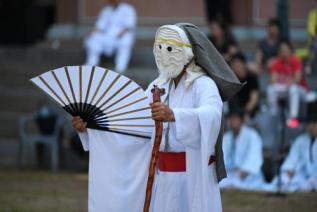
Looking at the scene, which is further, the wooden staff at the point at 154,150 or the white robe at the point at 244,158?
the white robe at the point at 244,158

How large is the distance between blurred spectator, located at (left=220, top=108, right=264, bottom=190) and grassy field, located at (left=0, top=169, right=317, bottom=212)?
70 centimetres

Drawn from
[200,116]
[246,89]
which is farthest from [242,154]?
[200,116]

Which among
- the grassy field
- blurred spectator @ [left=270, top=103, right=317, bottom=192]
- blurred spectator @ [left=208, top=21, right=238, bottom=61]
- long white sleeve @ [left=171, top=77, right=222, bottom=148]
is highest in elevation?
blurred spectator @ [left=208, top=21, right=238, bottom=61]

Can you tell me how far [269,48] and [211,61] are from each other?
900cm

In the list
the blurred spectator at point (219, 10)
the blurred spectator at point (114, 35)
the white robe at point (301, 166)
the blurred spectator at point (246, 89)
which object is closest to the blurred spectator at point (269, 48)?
the blurred spectator at point (246, 89)

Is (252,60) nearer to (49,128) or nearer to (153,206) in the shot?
(49,128)

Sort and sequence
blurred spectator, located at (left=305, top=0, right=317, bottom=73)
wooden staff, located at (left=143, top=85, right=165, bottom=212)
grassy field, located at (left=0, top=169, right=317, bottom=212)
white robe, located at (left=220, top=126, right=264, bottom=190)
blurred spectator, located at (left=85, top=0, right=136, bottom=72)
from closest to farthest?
wooden staff, located at (left=143, top=85, right=165, bottom=212)
grassy field, located at (left=0, top=169, right=317, bottom=212)
white robe, located at (left=220, top=126, right=264, bottom=190)
blurred spectator, located at (left=305, top=0, right=317, bottom=73)
blurred spectator, located at (left=85, top=0, right=136, bottom=72)

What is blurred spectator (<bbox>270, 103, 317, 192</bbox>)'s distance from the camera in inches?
486

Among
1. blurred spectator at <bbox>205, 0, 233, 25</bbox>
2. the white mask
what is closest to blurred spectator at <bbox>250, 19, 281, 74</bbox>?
blurred spectator at <bbox>205, 0, 233, 25</bbox>

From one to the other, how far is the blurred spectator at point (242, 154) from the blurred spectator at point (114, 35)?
383 cm

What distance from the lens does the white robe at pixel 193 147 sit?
643 cm

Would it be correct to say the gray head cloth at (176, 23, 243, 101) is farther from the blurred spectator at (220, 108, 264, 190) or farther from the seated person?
the seated person

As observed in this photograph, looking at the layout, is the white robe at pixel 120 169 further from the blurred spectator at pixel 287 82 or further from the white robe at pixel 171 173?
the blurred spectator at pixel 287 82

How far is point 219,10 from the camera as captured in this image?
60.6 feet
